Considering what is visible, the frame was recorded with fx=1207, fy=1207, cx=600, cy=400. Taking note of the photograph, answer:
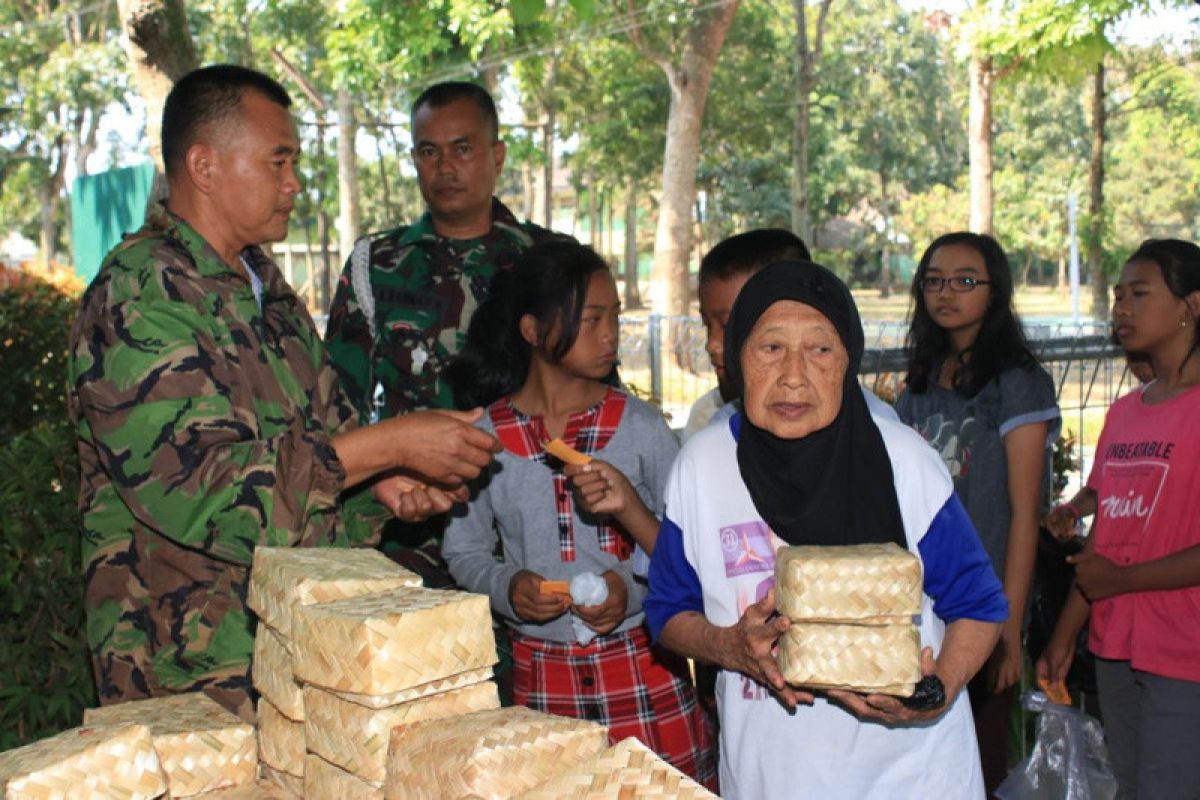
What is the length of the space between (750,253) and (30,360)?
7.18m

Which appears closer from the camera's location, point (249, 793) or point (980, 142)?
point (249, 793)

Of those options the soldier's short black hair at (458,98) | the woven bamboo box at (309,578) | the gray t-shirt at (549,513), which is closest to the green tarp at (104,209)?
the soldier's short black hair at (458,98)

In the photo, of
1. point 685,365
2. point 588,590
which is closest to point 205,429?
point 588,590

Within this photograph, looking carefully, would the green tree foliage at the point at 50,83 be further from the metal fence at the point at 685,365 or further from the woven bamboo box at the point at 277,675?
the woven bamboo box at the point at 277,675

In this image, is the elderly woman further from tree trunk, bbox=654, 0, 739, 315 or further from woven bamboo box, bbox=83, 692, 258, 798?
tree trunk, bbox=654, 0, 739, 315

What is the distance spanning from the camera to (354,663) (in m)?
1.86

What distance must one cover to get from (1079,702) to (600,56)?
2307cm

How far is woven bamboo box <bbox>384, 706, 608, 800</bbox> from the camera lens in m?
1.77

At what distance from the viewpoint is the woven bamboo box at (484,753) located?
5.80 ft

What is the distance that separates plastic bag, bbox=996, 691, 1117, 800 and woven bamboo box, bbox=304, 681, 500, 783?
2587mm

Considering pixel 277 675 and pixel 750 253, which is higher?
pixel 750 253

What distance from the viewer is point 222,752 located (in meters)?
2.09

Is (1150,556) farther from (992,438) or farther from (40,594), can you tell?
(40,594)

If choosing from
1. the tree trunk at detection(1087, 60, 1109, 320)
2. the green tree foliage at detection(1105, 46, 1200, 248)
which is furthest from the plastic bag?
the green tree foliage at detection(1105, 46, 1200, 248)
